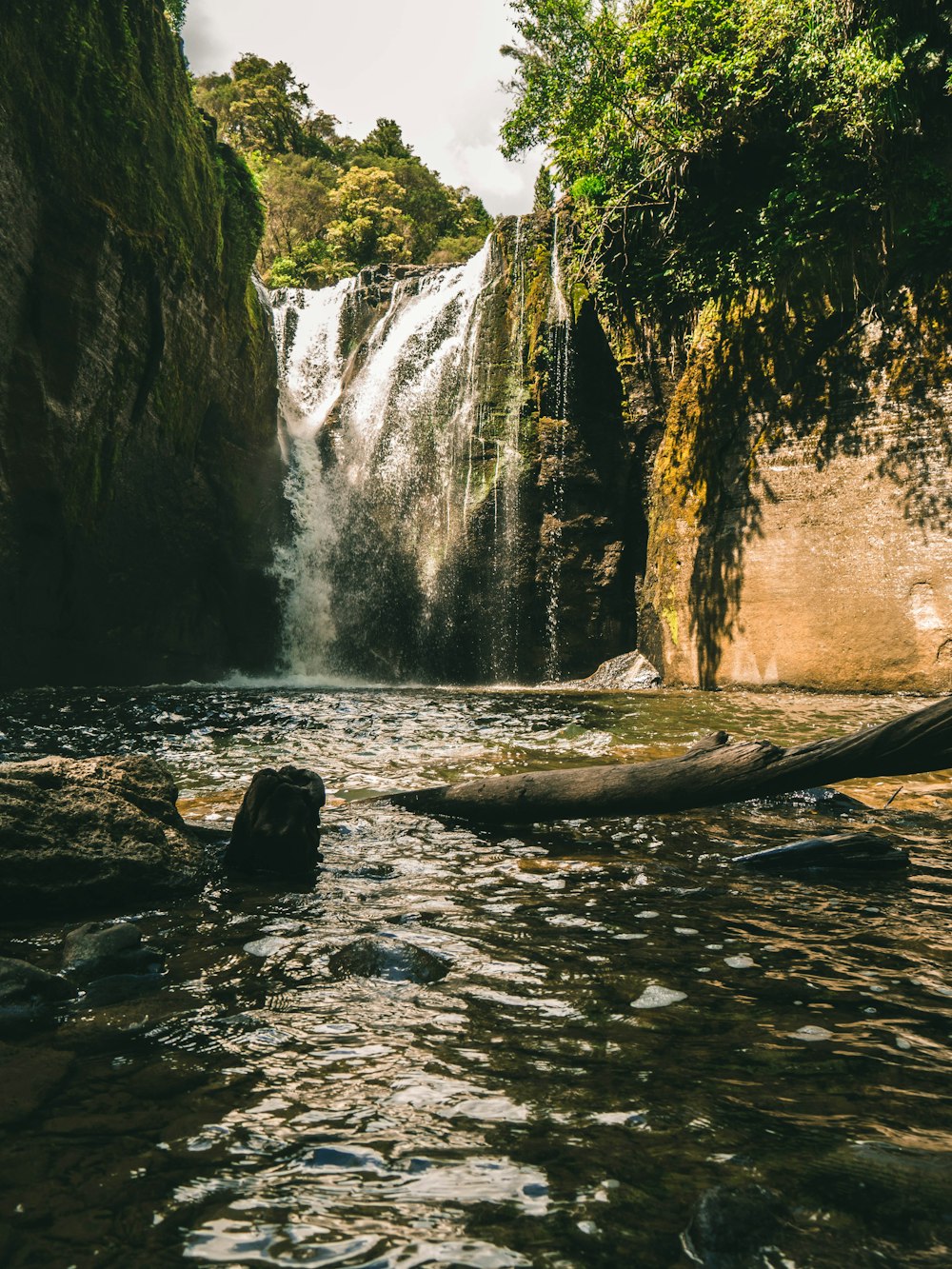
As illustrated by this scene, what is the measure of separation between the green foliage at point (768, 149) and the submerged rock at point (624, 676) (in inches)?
247

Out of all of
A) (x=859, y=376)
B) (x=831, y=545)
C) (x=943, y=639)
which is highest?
(x=859, y=376)

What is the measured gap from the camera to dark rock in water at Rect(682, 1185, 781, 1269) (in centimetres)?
125

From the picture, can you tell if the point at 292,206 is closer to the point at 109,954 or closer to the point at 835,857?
the point at 835,857

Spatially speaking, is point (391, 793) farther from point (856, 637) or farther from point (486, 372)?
point (486, 372)

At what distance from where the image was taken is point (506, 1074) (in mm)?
1891

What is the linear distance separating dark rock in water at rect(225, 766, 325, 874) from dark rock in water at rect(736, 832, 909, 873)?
2066 millimetres

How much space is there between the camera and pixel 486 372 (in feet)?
57.4

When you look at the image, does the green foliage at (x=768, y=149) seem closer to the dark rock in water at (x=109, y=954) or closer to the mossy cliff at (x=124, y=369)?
the mossy cliff at (x=124, y=369)

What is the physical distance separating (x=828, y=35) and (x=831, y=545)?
299 inches

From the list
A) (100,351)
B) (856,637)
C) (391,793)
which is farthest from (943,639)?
(100,351)

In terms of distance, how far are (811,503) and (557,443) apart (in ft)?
20.5

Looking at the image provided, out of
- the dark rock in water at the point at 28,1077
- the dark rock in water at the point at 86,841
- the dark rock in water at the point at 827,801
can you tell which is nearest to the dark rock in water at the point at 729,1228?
the dark rock in water at the point at 28,1077

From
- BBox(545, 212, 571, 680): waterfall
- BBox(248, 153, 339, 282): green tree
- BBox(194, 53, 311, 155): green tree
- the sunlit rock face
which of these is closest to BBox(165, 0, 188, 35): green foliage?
BBox(545, 212, 571, 680): waterfall

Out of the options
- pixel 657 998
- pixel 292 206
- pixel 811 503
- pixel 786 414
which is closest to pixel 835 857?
pixel 657 998
